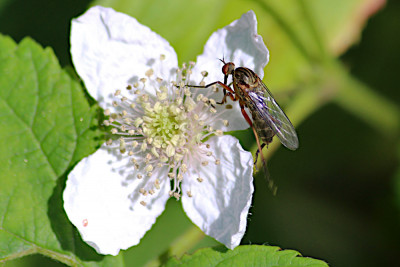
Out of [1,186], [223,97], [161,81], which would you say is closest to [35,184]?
[1,186]

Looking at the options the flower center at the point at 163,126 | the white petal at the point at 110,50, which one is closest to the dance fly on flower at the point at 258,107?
the flower center at the point at 163,126

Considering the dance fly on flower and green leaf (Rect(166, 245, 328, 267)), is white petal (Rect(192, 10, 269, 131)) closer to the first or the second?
the dance fly on flower

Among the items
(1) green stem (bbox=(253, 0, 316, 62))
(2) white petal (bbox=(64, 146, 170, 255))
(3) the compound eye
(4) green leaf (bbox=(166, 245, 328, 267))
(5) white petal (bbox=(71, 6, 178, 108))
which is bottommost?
(2) white petal (bbox=(64, 146, 170, 255))

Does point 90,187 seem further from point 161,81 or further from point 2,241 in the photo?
point 161,81

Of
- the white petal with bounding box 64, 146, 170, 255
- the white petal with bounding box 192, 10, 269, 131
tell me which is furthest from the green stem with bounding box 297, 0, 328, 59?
the white petal with bounding box 64, 146, 170, 255

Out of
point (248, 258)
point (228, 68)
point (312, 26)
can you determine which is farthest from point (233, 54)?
point (248, 258)

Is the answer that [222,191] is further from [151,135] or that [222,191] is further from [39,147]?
[39,147]
